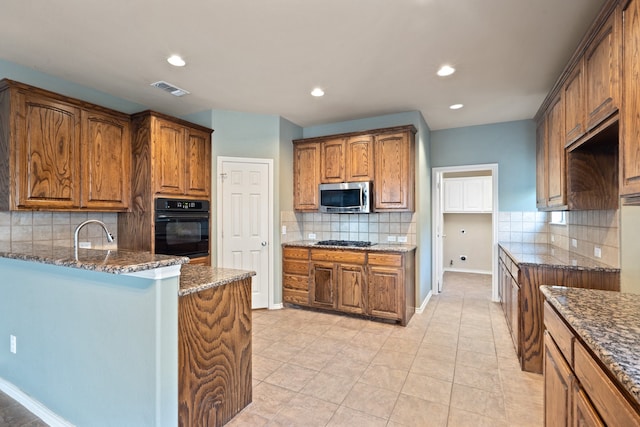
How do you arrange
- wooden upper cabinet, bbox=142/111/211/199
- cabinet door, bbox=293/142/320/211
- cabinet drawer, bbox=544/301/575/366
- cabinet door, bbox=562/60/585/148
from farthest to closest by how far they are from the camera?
cabinet door, bbox=293/142/320/211 < wooden upper cabinet, bbox=142/111/211/199 < cabinet door, bbox=562/60/585/148 < cabinet drawer, bbox=544/301/575/366

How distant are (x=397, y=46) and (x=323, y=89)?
41.5 inches

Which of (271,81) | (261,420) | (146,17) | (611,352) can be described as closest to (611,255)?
(611,352)

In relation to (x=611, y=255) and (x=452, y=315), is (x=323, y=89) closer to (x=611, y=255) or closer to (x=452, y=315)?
(x=611, y=255)

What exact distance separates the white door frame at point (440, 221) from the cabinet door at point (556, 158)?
1163 millimetres

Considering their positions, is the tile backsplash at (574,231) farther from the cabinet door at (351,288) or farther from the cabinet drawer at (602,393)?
the cabinet door at (351,288)

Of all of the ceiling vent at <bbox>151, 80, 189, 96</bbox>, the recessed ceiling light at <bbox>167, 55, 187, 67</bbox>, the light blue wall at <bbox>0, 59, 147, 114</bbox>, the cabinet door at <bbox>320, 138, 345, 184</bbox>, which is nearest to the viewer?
the recessed ceiling light at <bbox>167, 55, 187, 67</bbox>

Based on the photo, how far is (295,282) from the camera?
412cm

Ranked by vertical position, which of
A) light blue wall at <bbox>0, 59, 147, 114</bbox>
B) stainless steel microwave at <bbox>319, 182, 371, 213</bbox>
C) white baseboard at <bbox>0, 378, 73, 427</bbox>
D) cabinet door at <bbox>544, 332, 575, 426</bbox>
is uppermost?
light blue wall at <bbox>0, 59, 147, 114</bbox>

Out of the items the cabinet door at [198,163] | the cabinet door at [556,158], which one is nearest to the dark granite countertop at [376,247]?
the cabinet door at [198,163]

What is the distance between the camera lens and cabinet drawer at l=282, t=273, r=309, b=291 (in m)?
4.05

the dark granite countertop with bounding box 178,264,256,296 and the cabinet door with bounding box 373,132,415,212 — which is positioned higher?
the cabinet door with bounding box 373,132,415,212

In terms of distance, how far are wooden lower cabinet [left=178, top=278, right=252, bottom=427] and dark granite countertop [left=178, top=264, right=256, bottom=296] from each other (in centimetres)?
5

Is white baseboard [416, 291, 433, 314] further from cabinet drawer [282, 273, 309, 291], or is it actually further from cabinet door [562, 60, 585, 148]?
cabinet door [562, 60, 585, 148]

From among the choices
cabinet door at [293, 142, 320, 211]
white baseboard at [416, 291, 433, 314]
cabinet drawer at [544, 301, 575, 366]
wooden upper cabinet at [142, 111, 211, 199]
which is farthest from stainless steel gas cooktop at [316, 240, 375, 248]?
cabinet drawer at [544, 301, 575, 366]
